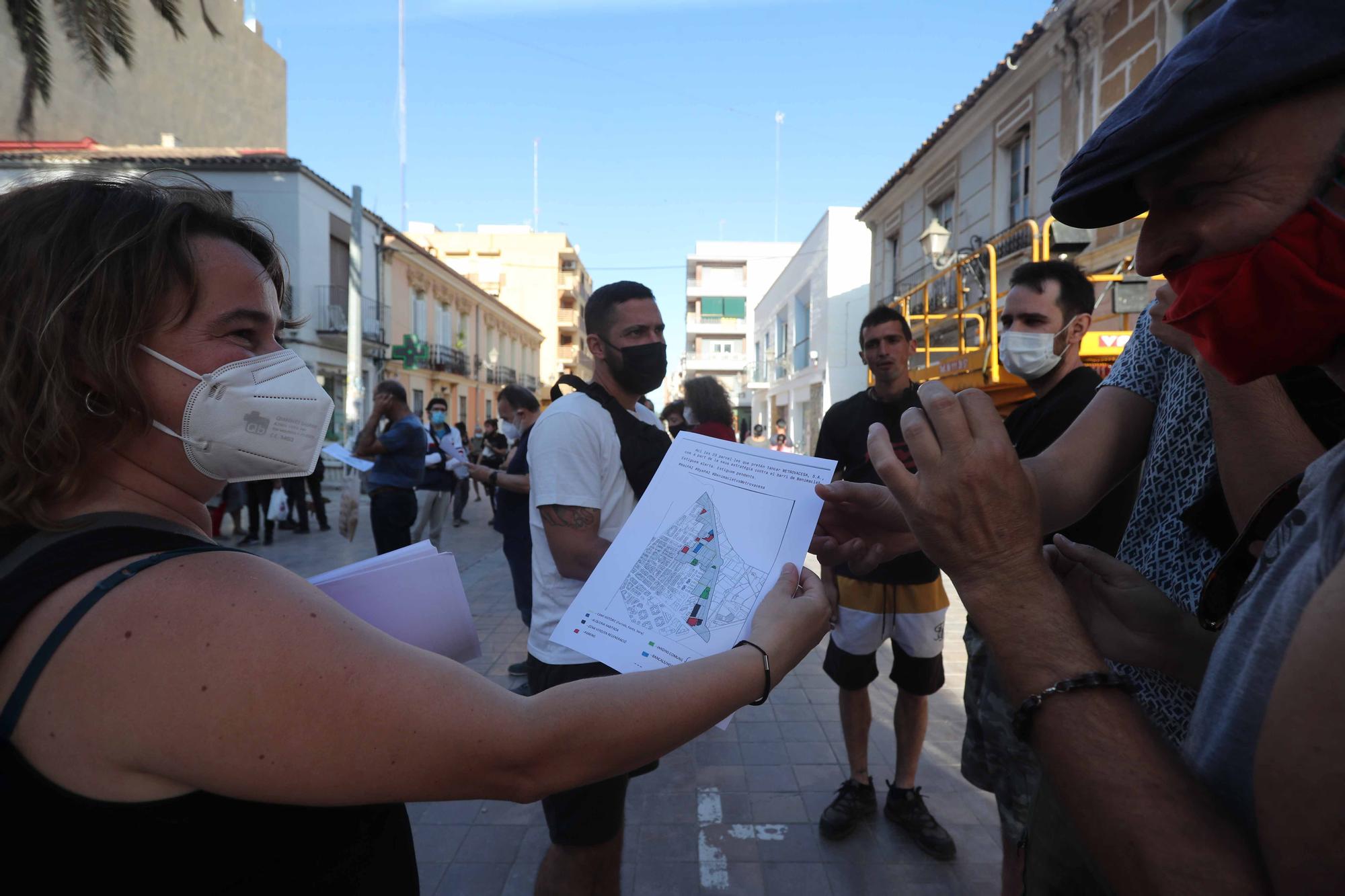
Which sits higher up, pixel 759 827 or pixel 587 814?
pixel 587 814

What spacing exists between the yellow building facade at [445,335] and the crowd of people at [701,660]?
18875 mm

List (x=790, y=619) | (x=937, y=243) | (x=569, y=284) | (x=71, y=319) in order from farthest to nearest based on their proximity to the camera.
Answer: (x=569, y=284) → (x=937, y=243) → (x=790, y=619) → (x=71, y=319)

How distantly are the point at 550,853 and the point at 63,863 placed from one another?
59.7 inches

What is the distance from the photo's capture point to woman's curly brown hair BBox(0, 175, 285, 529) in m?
0.92

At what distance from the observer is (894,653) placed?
11.1 ft

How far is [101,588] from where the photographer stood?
0.81 meters

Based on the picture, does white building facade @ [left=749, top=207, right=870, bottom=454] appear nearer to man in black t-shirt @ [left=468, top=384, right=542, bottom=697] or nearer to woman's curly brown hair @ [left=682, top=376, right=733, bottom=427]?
woman's curly brown hair @ [left=682, top=376, right=733, bottom=427]

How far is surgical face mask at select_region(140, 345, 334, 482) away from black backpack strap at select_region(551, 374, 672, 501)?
1.16 m

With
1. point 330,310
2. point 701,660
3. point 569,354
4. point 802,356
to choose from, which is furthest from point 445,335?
point 701,660

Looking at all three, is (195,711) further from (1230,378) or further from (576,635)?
(1230,378)

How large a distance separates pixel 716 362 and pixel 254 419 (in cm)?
5094

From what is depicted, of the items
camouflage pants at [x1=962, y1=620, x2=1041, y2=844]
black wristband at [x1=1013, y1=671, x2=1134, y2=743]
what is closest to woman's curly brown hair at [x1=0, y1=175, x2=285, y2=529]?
black wristband at [x1=1013, y1=671, x2=1134, y2=743]

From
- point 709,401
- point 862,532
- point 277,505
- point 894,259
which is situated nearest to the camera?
point 862,532

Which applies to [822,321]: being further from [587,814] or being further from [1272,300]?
[1272,300]
